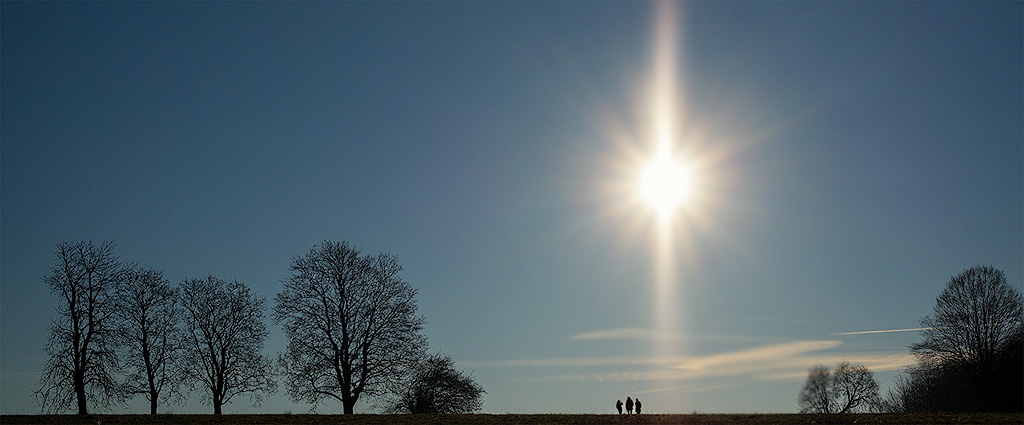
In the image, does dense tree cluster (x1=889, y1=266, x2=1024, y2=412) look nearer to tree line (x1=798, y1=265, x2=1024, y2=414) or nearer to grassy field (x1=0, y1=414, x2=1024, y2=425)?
tree line (x1=798, y1=265, x2=1024, y2=414)

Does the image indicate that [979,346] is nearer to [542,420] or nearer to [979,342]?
[979,342]

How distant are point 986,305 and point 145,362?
5976cm

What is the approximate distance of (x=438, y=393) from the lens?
47.5 metres

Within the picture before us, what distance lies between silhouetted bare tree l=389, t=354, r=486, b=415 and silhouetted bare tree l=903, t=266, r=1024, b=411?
35.3 m

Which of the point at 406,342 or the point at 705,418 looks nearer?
the point at 705,418

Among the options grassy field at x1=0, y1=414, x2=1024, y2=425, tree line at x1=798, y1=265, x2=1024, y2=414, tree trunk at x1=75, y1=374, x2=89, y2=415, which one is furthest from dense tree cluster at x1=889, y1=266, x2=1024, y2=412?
tree trunk at x1=75, y1=374, x2=89, y2=415

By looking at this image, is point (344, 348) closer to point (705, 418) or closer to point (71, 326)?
point (71, 326)

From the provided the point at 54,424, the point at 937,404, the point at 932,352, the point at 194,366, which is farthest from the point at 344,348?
the point at 937,404

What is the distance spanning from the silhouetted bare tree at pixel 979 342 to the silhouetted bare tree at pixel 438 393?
35265 millimetres

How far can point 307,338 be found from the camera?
41.1 metres

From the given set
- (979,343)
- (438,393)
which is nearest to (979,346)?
(979,343)

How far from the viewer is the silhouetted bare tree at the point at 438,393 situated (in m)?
46.5

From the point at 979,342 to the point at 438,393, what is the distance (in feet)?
135

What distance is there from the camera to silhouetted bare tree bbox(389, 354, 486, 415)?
46531mm
